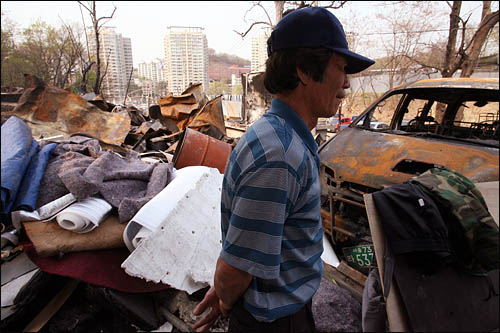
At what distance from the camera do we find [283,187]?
82cm

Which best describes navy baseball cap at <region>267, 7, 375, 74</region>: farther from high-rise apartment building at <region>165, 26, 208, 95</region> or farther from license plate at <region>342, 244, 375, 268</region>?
high-rise apartment building at <region>165, 26, 208, 95</region>

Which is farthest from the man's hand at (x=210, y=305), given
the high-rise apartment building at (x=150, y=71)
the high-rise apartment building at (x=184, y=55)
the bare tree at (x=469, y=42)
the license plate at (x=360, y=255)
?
the high-rise apartment building at (x=150, y=71)

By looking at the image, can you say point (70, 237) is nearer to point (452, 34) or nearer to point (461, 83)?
point (461, 83)

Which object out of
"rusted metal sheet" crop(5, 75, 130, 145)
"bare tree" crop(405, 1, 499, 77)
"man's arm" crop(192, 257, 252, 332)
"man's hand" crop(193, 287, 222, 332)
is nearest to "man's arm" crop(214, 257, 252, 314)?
"man's arm" crop(192, 257, 252, 332)

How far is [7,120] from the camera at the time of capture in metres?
0.63

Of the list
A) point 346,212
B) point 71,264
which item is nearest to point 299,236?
point 71,264

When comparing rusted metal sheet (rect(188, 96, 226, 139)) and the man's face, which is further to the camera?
rusted metal sheet (rect(188, 96, 226, 139))

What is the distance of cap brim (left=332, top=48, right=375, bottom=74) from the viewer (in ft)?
3.18

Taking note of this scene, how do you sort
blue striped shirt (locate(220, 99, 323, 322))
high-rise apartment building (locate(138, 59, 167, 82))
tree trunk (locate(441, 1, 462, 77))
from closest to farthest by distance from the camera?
blue striped shirt (locate(220, 99, 323, 322))
tree trunk (locate(441, 1, 462, 77))
high-rise apartment building (locate(138, 59, 167, 82))

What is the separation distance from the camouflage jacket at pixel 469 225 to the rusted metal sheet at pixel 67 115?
3.64 meters

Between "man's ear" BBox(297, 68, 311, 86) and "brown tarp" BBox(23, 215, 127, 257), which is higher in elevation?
"man's ear" BBox(297, 68, 311, 86)

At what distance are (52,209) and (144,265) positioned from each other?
0.64 meters

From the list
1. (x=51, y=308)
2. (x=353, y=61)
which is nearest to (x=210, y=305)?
(x=51, y=308)

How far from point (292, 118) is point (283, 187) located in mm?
297
